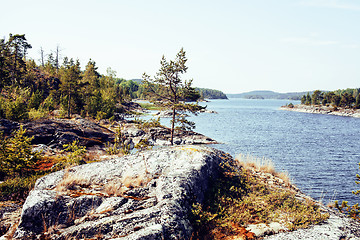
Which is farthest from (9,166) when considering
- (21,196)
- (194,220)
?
(194,220)

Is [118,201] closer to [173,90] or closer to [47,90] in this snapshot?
[173,90]

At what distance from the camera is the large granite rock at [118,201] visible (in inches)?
220

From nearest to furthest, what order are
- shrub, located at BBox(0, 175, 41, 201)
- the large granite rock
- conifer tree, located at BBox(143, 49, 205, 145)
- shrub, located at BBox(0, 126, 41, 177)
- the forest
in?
1. the large granite rock
2. shrub, located at BBox(0, 175, 41, 201)
3. shrub, located at BBox(0, 126, 41, 177)
4. conifer tree, located at BBox(143, 49, 205, 145)
5. the forest

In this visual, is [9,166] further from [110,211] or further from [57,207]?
[110,211]

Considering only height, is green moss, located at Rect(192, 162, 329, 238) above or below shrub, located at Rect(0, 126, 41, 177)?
below

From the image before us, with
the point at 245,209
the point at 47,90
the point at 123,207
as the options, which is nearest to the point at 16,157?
the point at 123,207

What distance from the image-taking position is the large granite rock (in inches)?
220

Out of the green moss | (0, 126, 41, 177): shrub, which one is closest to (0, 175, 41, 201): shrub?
(0, 126, 41, 177): shrub

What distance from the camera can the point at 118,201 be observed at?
680 cm

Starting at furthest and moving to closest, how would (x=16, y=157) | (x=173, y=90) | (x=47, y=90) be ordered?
(x=47, y=90)
(x=173, y=90)
(x=16, y=157)

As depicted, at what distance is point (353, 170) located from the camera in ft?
80.0

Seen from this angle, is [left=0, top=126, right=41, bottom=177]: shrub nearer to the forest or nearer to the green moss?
the green moss

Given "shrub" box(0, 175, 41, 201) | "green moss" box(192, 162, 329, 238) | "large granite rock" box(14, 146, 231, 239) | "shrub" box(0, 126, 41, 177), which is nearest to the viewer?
"large granite rock" box(14, 146, 231, 239)

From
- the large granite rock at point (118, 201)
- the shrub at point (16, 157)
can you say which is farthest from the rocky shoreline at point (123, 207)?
the shrub at point (16, 157)
